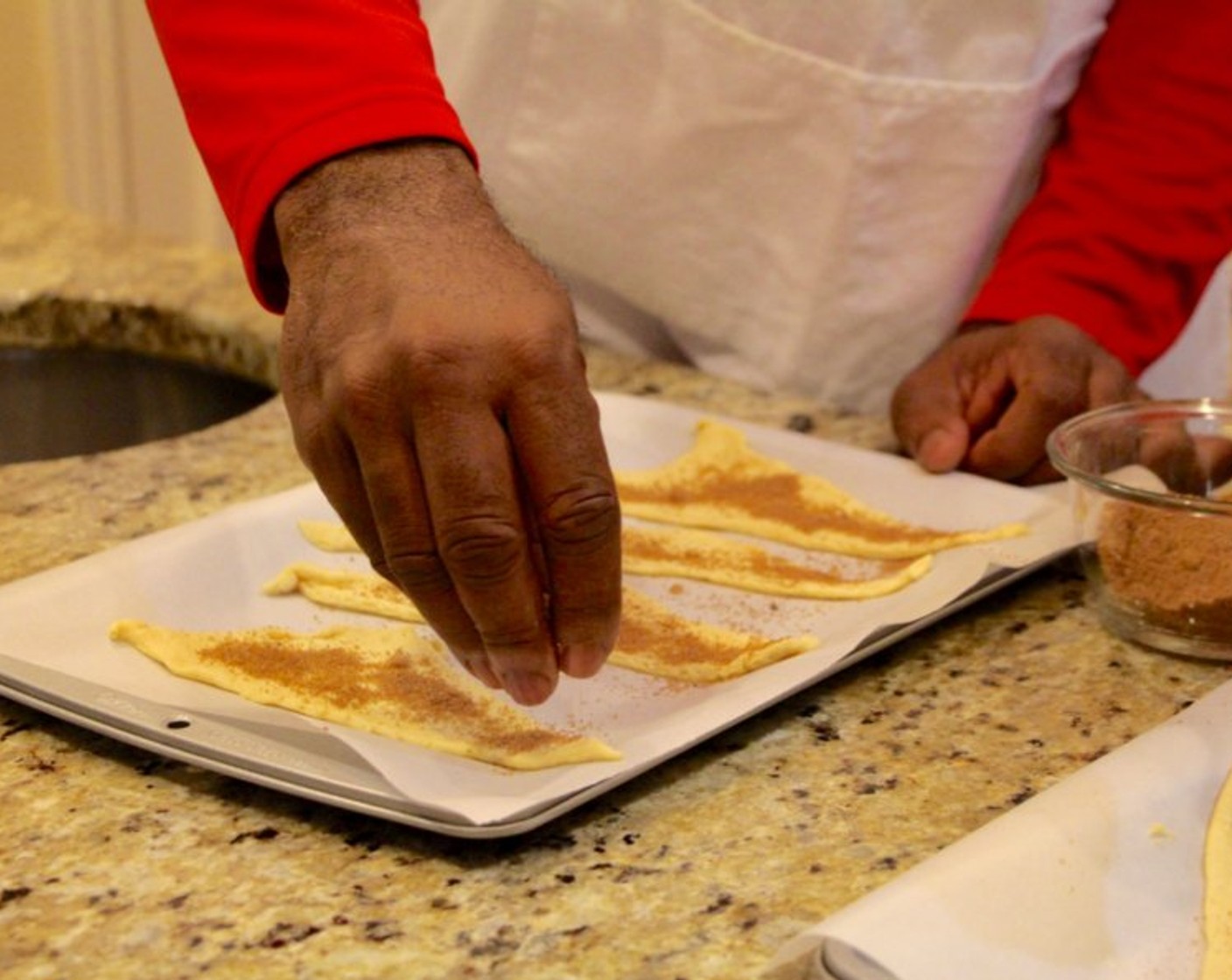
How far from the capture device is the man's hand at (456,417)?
697mm

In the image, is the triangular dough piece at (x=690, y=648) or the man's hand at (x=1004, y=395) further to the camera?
the man's hand at (x=1004, y=395)

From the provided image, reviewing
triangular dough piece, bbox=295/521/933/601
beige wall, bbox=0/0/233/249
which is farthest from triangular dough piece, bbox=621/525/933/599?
beige wall, bbox=0/0/233/249

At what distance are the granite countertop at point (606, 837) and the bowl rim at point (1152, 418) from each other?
0.09m

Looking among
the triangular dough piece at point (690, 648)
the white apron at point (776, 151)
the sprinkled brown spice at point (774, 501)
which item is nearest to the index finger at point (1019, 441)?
the sprinkled brown spice at point (774, 501)

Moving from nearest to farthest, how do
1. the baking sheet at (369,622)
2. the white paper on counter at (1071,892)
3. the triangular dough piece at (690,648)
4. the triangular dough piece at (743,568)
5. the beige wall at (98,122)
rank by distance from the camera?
1. the white paper on counter at (1071,892)
2. the baking sheet at (369,622)
3. the triangular dough piece at (690,648)
4. the triangular dough piece at (743,568)
5. the beige wall at (98,122)

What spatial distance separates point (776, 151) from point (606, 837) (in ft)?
2.55

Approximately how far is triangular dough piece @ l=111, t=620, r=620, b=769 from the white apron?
60cm

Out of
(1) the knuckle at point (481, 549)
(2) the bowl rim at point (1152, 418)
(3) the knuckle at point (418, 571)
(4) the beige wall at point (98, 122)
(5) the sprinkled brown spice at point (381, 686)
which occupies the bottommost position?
(4) the beige wall at point (98, 122)

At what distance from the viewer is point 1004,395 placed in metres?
1.29

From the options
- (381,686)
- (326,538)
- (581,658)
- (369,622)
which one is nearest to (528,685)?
(581,658)

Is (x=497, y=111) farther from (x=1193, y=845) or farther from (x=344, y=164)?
(x=1193, y=845)

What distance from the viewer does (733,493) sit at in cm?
122

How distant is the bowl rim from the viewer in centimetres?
94

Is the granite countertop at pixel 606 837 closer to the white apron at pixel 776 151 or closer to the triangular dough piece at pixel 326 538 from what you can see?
the triangular dough piece at pixel 326 538
